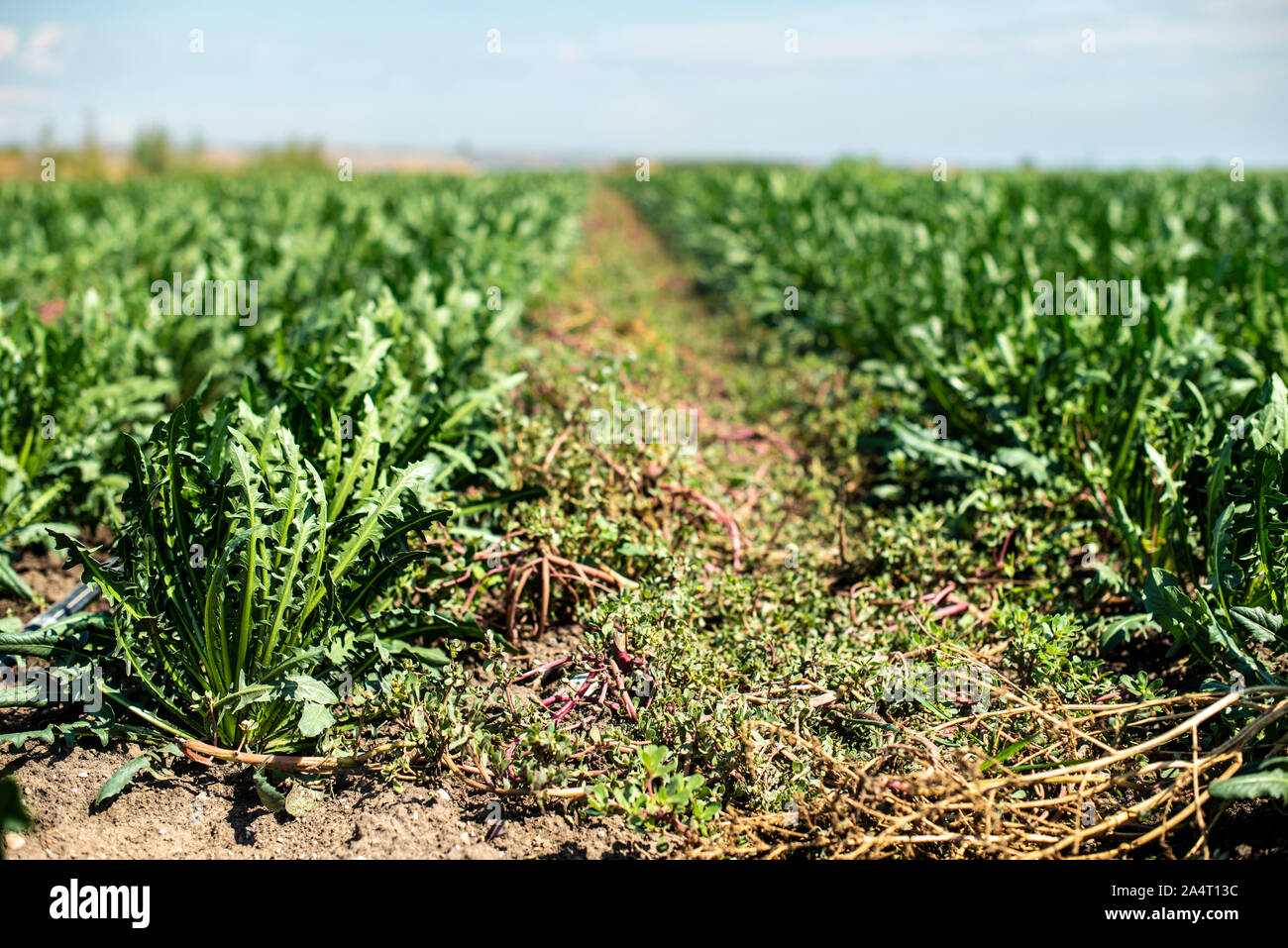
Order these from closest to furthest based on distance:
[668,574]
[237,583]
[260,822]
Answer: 1. [260,822]
2. [237,583]
3. [668,574]

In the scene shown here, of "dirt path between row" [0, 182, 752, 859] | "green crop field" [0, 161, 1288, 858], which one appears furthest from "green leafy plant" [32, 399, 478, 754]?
"dirt path between row" [0, 182, 752, 859]

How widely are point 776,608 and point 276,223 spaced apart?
1064 centimetres

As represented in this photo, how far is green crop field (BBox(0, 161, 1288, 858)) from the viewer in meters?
2.57

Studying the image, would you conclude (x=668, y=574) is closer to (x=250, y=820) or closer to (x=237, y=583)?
(x=237, y=583)

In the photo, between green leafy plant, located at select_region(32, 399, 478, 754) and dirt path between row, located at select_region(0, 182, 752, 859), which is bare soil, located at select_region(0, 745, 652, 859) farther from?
green leafy plant, located at select_region(32, 399, 478, 754)

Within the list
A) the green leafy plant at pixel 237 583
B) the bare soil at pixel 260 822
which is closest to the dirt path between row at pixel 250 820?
the bare soil at pixel 260 822

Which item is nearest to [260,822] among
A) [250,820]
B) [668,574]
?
[250,820]

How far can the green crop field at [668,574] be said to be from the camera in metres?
2.57

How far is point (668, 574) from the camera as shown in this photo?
355 cm

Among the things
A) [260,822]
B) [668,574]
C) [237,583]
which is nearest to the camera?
[260,822]

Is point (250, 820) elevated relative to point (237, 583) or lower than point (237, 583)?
lower

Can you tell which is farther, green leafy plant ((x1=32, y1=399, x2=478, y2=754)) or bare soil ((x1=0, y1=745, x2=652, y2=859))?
green leafy plant ((x1=32, y1=399, x2=478, y2=754))

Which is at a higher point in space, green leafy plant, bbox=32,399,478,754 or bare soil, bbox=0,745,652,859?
green leafy plant, bbox=32,399,478,754
